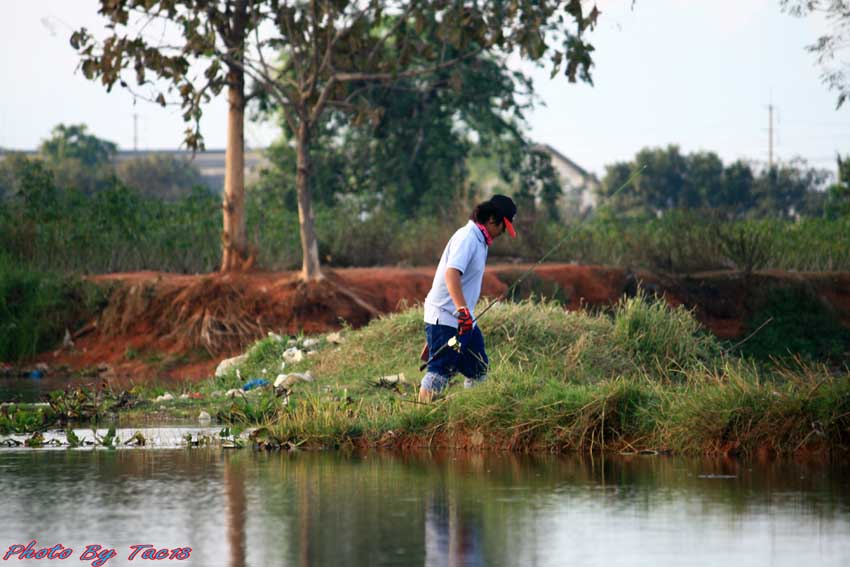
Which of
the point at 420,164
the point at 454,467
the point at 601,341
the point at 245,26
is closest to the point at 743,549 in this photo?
the point at 454,467

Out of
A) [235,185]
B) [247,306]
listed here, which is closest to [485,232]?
[247,306]

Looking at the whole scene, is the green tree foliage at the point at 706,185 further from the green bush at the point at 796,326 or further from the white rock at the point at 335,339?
the white rock at the point at 335,339

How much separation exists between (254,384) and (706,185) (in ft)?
202

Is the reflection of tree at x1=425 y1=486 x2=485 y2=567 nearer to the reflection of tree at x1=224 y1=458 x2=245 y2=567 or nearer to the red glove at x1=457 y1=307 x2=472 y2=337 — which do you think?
the reflection of tree at x1=224 y1=458 x2=245 y2=567

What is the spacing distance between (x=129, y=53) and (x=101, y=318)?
5333mm

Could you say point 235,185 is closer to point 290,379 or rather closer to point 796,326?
point 796,326

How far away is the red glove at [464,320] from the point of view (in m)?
12.2

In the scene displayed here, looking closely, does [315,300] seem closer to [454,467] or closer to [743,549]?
[454,467]

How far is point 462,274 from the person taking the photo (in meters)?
12.6

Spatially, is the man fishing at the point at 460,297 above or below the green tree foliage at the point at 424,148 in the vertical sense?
below

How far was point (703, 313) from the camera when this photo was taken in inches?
1129

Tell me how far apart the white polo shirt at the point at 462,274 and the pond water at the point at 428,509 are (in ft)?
4.16

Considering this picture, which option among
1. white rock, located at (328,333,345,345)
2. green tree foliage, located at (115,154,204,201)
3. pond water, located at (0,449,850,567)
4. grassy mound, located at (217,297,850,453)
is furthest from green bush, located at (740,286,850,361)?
green tree foliage, located at (115,154,204,201)

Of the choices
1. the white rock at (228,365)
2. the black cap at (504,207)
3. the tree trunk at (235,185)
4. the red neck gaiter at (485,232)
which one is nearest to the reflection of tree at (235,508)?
the red neck gaiter at (485,232)
